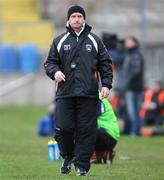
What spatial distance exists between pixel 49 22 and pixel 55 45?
2277 centimetres

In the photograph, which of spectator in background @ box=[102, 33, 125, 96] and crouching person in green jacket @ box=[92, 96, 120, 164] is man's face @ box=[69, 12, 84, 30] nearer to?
crouching person in green jacket @ box=[92, 96, 120, 164]

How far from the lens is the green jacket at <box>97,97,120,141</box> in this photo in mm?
12812

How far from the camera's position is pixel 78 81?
420 inches

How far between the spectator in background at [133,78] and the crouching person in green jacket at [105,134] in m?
6.79

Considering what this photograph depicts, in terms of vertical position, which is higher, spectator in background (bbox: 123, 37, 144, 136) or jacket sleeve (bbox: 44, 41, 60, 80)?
jacket sleeve (bbox: 44, 41, 60, 80)

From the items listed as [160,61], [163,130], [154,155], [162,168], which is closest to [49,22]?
[160,61]

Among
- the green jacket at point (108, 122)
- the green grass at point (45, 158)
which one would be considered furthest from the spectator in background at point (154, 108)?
the green jacket at point (108, 122)

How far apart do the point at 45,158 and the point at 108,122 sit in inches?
64.3

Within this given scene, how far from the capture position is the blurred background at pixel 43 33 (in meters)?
31.0

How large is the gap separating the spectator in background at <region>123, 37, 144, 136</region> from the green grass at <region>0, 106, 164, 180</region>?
0.56 meters

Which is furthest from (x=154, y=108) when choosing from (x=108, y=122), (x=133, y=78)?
(x=108, y=122)

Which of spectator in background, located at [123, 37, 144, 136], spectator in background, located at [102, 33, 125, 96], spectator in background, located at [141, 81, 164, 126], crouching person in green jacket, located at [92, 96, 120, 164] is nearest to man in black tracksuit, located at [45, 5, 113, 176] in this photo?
crouching person in green jacket, located at [92, 96, 120, 164]

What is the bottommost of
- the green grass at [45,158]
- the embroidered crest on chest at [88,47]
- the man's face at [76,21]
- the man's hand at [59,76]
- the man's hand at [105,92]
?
the green grass at [45,158]

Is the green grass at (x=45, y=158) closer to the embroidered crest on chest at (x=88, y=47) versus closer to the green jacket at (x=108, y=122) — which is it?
the green jacket at (x=108, y=122)
